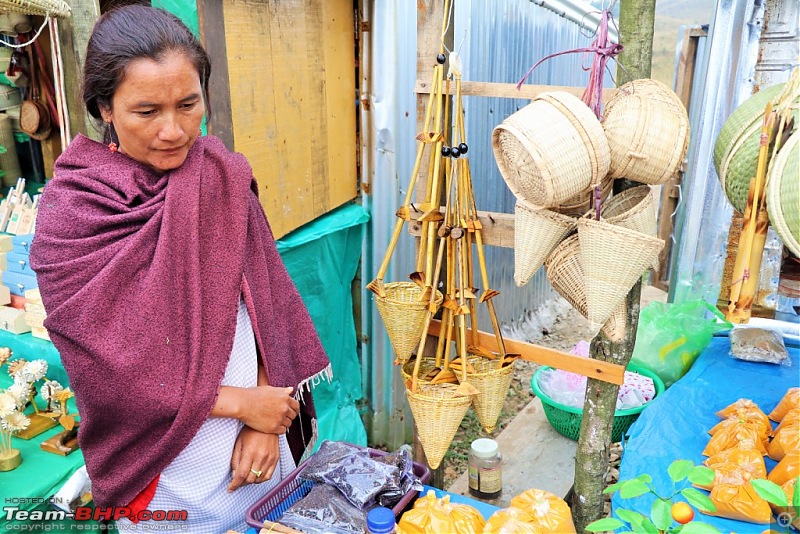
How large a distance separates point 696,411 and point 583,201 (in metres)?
1.41

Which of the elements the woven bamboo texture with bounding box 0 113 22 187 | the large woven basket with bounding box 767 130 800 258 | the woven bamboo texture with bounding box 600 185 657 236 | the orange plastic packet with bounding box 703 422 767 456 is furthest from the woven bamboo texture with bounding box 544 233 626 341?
the woven bamboo texture with bounding box 0 113 22 187

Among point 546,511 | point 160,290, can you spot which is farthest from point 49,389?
point 546,511

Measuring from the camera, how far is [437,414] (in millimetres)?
2068

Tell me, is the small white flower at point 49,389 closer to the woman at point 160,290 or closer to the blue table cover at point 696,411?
the woman at point 160,290

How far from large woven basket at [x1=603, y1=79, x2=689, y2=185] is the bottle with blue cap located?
1134mm

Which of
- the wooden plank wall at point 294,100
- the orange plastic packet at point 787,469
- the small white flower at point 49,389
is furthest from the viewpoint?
the wooden plank wall at point 294,100

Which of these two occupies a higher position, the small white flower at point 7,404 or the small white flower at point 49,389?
the small white flower at point 7,404

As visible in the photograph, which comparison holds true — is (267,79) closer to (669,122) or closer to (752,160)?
(669,122)

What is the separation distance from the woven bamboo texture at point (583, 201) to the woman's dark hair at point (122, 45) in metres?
1.11

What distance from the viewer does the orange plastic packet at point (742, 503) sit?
1.93 metres

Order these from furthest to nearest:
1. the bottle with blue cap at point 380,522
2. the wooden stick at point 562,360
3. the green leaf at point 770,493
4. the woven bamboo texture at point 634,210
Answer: the wooden stick at point 562,360 < the woven bamboo texture at point 634,210 < the bottle with blue cap at point 380,522 < the green leaf at point 770,493

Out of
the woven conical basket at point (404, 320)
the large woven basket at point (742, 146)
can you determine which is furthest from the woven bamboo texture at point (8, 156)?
the large woven basket at point (742, 146)

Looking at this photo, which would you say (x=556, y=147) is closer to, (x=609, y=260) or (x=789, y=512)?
(x=609, y=260)

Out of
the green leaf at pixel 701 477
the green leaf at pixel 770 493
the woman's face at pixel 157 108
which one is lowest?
the green leaf at pixel 701 477
